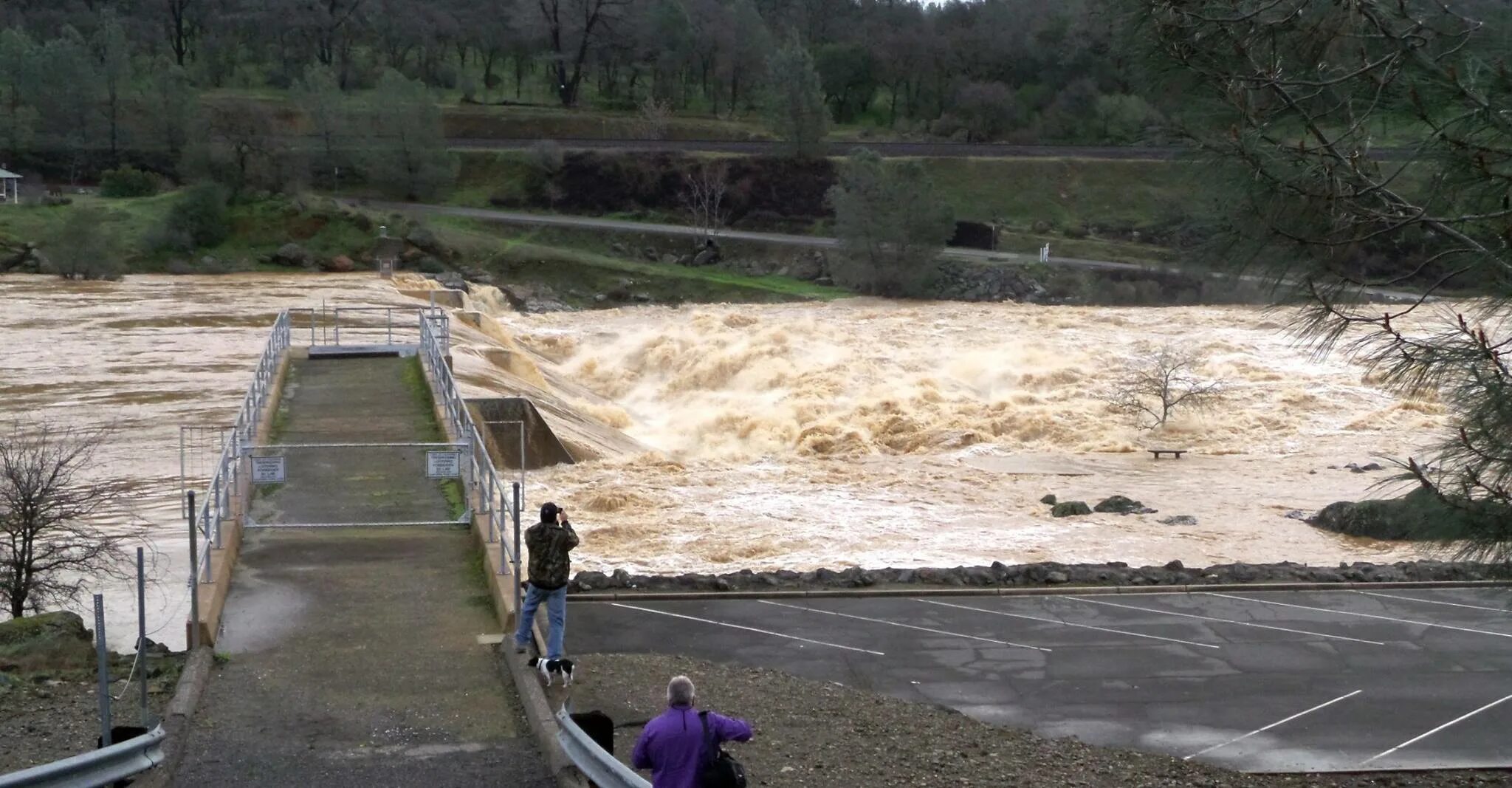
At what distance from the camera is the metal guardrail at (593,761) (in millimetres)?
7766

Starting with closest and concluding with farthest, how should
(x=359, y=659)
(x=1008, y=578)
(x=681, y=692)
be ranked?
1. (x=681, y=692)
2. (x=359, y=659)
3. (x=1008, y=578)

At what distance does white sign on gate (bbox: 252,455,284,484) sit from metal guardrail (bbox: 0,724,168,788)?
22.6 ft

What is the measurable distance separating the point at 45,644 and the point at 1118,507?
1891cm

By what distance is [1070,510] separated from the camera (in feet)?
88.7

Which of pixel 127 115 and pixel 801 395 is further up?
pixel 127 115

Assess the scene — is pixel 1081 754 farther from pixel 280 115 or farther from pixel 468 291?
pixel 280 115

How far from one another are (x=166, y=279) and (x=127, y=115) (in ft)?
85.5

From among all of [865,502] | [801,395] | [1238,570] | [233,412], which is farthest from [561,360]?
[1238,570]

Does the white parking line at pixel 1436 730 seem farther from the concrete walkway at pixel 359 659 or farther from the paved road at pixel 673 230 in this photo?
the paved road at pixel 673 230

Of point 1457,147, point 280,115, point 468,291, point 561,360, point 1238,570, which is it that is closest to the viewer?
point 1457,147

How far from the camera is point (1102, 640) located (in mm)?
15930

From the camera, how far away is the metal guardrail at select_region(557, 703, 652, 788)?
777 centimetres

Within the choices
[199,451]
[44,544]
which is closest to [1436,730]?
[44,544]

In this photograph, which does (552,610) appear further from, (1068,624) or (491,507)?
(1068,624)
